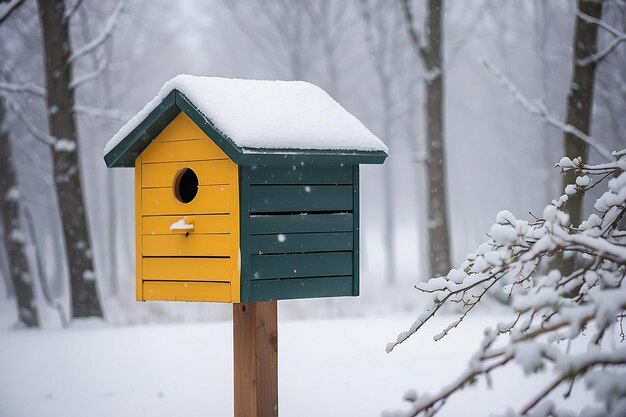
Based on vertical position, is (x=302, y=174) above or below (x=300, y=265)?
above

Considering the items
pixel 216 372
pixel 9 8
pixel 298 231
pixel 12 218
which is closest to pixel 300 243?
pixel 298 231

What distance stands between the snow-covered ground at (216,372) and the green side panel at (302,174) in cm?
167

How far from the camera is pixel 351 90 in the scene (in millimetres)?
20938

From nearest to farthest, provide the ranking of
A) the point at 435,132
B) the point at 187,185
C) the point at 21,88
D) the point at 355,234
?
the point at 355,234
the point at 187,185
the point at 21,88
the point at 435,132

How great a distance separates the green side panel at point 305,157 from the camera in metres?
4.13

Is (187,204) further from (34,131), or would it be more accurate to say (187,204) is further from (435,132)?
(435,132)

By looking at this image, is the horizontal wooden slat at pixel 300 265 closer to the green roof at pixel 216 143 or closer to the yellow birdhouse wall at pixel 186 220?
the yellow birdhouse wall at pixel 186 220

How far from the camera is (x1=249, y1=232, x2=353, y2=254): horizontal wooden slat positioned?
4.32 metres

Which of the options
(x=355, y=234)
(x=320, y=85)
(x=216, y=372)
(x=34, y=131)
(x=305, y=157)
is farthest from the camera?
(x=320, y=85)

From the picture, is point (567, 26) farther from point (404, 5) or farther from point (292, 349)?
point (292, 349)

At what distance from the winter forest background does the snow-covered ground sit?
208cm

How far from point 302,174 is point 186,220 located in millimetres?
673

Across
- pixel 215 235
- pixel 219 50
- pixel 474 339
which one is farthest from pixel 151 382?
pixel 219 50

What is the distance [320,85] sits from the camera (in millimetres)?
19094
